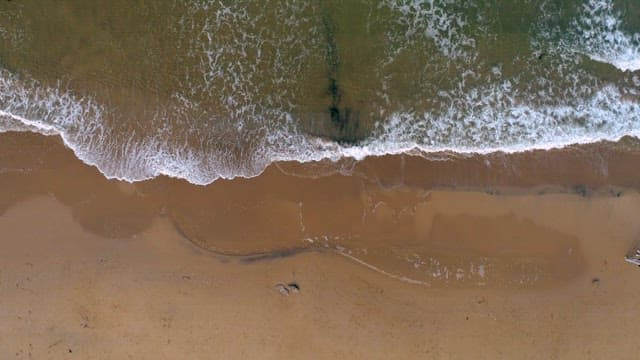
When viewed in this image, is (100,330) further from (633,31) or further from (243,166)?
(633,31)

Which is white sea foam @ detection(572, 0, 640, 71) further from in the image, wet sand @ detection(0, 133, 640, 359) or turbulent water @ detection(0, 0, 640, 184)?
wet sand @ detection(0, 133, 640, 359)

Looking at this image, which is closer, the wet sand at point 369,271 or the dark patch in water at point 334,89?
the wet sand at point 369,271

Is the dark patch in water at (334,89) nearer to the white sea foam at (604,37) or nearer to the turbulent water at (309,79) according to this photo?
the turbulent water at (309,79)

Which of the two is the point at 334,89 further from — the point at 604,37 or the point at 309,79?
the point at 604,37

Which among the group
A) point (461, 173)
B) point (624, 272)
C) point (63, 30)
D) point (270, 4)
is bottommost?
point (624, 272)

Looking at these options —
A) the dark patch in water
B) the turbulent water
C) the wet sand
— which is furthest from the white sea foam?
the dark patch in water

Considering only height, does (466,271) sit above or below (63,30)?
below

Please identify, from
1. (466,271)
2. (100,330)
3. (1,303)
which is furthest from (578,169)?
(1,303)

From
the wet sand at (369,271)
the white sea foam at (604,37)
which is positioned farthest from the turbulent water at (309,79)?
the wet sand at (369,271)
